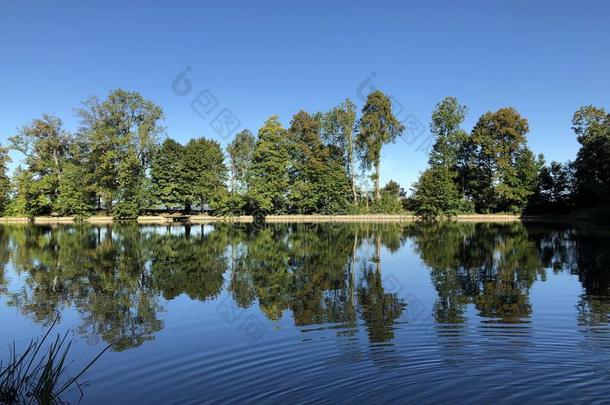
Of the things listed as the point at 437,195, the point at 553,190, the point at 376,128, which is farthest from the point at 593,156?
the point at 376,128

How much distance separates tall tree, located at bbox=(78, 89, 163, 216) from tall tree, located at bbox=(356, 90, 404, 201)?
81.8 feet

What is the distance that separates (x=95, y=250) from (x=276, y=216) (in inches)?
1386

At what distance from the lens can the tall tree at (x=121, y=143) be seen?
56219mm

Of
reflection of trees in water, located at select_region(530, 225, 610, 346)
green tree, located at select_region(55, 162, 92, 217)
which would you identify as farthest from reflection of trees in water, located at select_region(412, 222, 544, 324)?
green tree, located at select_region(55, 162, 92, 217)

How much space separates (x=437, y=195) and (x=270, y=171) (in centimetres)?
1991

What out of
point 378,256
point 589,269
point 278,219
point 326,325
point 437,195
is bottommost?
point 326,325

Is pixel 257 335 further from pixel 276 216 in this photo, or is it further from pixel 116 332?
pixel 276 216

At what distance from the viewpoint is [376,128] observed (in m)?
58.7

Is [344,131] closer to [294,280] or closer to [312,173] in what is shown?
[312,173]

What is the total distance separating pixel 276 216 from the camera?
5797 cm

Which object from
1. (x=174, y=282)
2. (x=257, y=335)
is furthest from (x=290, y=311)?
(x=174, y=282)

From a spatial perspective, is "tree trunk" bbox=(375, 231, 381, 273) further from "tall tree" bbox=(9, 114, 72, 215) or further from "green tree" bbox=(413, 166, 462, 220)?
"tall tree" bbox=(9, 114, 72, 215)

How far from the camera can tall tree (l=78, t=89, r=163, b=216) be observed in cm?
5622

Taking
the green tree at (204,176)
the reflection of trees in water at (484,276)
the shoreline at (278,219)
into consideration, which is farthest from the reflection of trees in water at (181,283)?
the green tree at (204,176)
